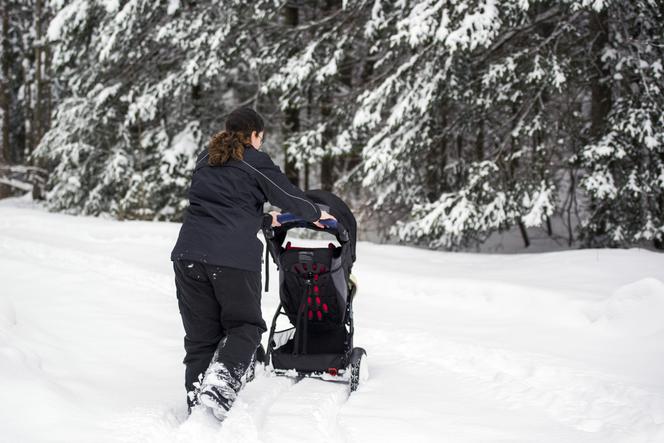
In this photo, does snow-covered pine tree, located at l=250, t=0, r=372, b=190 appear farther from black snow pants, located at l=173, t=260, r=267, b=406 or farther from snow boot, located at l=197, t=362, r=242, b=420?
snow boot, located at l=197, t=362, r=242, b=420

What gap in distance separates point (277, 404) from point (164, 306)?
10.3 feet

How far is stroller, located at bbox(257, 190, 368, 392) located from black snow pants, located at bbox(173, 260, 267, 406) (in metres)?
0.60

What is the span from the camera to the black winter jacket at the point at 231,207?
11.8ft

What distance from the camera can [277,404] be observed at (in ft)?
13.2

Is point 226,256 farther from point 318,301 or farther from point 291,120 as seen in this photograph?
point 291,120

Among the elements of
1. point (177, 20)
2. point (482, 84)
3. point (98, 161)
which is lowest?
point (98, 161)

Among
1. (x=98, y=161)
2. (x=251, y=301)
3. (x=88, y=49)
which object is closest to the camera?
(x=251, y=301)

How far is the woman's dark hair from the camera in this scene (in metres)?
3.64

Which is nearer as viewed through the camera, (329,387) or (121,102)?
(329,387)

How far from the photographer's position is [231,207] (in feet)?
11.9

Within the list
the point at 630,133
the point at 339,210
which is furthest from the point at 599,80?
the point at 339,210

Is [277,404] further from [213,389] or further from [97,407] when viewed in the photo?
[97,407]

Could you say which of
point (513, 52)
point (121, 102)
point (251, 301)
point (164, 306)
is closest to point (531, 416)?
point (251, 301)

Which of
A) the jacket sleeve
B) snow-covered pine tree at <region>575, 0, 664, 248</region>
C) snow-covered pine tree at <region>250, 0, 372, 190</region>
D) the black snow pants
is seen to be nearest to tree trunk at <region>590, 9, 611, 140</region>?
snow-covered pine tree at <region>575, 0, 664, 248</region>
